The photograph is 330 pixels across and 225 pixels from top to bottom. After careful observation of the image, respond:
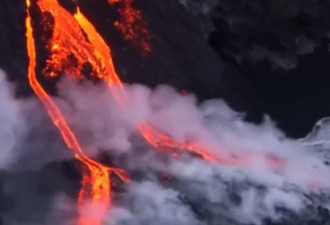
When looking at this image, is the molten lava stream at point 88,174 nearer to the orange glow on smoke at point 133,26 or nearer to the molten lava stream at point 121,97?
the molten lava stream at point 121,97

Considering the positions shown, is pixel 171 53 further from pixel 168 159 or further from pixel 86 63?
pixel 168 159

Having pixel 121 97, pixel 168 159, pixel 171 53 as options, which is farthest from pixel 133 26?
pixel 168 159

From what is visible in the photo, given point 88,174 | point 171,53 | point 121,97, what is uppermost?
point 171,53

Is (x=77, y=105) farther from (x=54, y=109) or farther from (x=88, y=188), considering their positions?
(x=88, y=188)

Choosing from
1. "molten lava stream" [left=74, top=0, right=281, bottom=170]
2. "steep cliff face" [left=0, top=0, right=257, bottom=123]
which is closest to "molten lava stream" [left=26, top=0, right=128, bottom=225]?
"steep cliff face" [left=0, top=0, right=257, bottom=123]

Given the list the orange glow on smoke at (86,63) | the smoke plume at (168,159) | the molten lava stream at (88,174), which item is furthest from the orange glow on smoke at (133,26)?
the molten lava stream at (88,174)

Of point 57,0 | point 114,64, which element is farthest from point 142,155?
point 57,0

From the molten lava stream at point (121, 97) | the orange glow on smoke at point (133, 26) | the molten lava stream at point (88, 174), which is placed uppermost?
the orange glow on smoke at point (133, 26)
